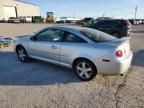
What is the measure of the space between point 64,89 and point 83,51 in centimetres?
117

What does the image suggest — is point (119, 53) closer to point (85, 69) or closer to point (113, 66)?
point (113, 66)

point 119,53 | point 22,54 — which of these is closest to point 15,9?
point 22,54

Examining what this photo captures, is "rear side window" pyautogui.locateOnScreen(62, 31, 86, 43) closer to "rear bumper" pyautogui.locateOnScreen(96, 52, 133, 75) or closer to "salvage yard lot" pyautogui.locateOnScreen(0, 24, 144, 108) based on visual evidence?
"rear bumper" pyautogui.locateOnScreen(96, 52, 133, 75)

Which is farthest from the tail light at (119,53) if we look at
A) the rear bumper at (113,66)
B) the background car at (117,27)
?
the background car at (117,27)

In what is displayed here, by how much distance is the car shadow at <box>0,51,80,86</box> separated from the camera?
5250 mm

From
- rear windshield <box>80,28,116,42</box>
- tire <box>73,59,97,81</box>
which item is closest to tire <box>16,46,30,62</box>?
tire <box>73,59,97,81</box>

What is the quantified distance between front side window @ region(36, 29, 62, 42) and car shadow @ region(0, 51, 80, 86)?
1022mm

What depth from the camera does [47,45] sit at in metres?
6.00

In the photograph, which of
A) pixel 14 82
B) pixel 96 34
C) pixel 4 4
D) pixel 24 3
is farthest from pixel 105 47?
pixel 24 3

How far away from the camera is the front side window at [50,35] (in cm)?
581

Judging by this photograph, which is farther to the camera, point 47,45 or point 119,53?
point 47,45

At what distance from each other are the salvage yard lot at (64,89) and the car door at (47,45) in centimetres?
50

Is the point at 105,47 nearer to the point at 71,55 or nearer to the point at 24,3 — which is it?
the point at 71,55

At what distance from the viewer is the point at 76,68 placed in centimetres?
538
